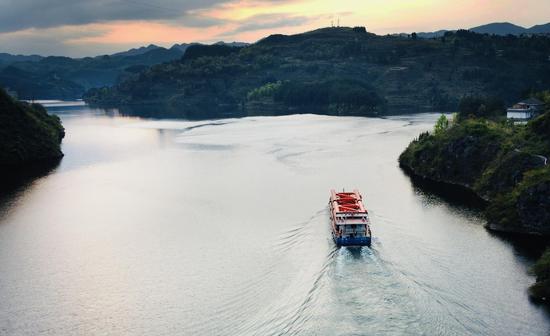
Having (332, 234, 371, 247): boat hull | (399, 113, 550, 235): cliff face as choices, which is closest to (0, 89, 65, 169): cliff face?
(399, 113, 550, 235): cliff face

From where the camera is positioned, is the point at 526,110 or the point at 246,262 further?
the point at 526,110

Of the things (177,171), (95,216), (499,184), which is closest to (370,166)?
(499,184)

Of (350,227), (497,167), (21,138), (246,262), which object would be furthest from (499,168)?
(21,138)

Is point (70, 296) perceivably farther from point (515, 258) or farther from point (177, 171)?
point (177, 171)

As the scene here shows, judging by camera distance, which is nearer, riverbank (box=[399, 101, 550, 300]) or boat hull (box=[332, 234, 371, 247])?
boat hull (box=[332, 234, 371, 247])

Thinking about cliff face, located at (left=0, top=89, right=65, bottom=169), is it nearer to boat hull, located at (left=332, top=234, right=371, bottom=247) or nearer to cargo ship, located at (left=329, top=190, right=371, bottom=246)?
cargo ship, located at (left=329, top=190, right=371, bottom=246)

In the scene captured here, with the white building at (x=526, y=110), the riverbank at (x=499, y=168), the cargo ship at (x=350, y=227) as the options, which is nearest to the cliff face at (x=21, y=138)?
the cargo ship at (x=350, y=227)

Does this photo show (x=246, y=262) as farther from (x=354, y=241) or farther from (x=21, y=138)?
(x=21, y=138)
